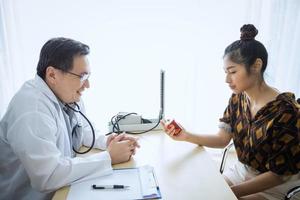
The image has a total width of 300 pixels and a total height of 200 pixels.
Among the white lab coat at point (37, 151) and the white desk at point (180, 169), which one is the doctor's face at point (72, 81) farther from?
the white desk at point (180, 169)

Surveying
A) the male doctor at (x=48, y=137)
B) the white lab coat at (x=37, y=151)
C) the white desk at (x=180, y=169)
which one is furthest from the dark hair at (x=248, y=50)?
the white lab coat at (x=37, y=151)

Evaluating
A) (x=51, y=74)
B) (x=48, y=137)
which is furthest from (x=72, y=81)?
(x=48, y=137)

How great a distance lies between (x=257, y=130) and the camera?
1158mm

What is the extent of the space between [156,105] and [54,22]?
3.18ft

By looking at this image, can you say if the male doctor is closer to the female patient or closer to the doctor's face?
the doctor's face

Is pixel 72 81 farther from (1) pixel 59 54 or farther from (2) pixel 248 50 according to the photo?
(2) pixel 248 50

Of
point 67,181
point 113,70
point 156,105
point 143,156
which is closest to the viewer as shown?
point 67,181

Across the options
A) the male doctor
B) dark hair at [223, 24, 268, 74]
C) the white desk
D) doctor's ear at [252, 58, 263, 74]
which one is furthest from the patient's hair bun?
the male doctor

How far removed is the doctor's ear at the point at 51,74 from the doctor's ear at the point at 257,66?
2.96 feet

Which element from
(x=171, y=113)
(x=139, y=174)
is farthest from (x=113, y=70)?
(x=139, y=174)

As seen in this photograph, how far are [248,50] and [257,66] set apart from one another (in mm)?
88

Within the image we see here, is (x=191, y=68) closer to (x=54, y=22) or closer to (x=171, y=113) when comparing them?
(x=171, y=113)

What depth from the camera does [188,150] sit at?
122cm

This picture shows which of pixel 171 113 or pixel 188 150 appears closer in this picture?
pixel 188 150
